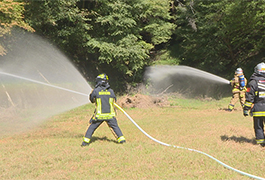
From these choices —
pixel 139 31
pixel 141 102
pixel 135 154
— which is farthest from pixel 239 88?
pixel 139 31

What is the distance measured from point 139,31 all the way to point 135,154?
53.3 feet

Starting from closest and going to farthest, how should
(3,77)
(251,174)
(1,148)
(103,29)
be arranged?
1. (251,174)
2. (1,148)
3. (3,77)
4. (103,29)

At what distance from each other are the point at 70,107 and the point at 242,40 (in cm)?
1387

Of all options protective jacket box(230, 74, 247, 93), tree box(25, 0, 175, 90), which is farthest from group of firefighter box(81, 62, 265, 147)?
tree box(25, 0, 175, 90)

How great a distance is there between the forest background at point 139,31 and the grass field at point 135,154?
1017cm

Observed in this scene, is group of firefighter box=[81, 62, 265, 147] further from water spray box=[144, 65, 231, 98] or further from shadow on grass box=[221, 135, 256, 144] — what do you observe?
water spray box=[144, 65, 231, 98]

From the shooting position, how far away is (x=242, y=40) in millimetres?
19312

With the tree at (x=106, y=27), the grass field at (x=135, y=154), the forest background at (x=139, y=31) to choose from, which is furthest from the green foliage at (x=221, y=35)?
the grass field at (x=135, y=154)

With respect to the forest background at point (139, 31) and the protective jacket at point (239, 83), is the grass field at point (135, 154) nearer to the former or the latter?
the protective jacket at point (239, 83)

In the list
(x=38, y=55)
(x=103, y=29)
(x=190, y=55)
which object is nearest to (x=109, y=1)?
(x=103, y=29)

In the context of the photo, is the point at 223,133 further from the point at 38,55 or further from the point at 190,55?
the point at 190,55

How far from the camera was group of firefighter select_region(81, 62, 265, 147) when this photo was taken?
6.08 m

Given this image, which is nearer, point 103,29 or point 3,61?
point 3,61

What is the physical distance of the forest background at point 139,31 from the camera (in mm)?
16781
